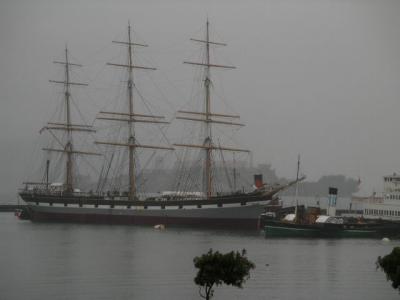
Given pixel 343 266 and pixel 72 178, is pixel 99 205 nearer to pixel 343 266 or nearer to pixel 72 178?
pixel 72 178

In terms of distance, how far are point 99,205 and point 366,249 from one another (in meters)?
38.8

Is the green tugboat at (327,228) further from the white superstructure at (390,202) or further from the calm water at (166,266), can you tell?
the white superstructure at (390,202)

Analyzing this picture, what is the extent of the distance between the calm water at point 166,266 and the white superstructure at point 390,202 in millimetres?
10641

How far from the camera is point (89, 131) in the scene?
105m

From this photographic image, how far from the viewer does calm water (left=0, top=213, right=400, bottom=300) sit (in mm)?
42031

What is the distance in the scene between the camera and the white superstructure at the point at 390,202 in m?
79.3

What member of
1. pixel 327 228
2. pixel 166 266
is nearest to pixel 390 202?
pixel 327 228

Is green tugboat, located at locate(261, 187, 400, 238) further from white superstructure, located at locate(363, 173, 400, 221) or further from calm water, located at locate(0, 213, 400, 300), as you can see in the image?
white superstructure, located at locate(363, 173, 400, 221)

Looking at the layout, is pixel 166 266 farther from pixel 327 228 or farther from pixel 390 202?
pixel 390 202

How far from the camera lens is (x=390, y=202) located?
80.3 meters

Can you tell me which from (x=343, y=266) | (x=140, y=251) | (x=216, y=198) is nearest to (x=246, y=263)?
(x=343, y=266)

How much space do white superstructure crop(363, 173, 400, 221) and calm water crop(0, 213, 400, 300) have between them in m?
10.6

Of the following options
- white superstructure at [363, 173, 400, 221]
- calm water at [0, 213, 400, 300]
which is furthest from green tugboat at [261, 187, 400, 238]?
white superstructure at [363, 173, 400, 221]

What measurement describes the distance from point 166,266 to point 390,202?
34.8 metres
